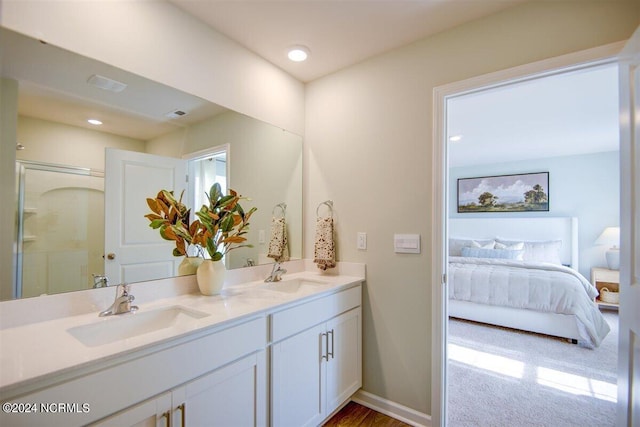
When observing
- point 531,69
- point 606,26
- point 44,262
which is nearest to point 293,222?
Result: point 44,262

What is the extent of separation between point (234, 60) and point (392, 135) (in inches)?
44.5

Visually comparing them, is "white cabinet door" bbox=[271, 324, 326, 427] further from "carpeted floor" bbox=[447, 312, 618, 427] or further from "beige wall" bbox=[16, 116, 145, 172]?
"beige wall" bbox=[16, 116, 145, 172]

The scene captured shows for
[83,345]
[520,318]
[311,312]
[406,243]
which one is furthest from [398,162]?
[520,318]

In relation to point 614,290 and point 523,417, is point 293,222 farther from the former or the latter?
point 614,290

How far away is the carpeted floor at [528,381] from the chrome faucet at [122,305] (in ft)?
6.58

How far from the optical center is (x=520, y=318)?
3.46 meters

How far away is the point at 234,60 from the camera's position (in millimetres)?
1909

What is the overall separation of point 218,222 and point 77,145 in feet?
2.30

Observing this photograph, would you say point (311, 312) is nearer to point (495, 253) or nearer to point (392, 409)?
point (392, 409)

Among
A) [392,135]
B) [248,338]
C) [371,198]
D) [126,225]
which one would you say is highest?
[392,135]

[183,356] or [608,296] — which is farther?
[608,296]

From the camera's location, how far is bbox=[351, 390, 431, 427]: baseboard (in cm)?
185

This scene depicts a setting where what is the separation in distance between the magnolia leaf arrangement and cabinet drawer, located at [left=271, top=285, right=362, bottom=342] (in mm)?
474

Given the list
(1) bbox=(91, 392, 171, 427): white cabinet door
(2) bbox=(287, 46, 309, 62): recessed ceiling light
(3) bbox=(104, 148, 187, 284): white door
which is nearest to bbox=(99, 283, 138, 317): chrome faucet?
(3) bbox=(104, 148, 187, 284): white door
